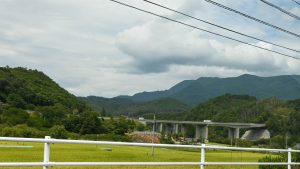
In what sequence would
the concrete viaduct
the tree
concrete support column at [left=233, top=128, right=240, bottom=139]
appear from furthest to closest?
the concrete viaduct
concrete support column at [left=233, top=128, right=240, bottom=139]
the tree

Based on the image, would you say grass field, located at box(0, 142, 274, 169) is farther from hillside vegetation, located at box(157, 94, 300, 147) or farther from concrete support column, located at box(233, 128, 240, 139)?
concrete support column, located at box(233, 128, 240, 139)

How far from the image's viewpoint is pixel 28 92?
145375 mm

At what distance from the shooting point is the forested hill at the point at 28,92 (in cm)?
13962

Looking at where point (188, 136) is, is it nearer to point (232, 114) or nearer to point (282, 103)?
point (232, 114)

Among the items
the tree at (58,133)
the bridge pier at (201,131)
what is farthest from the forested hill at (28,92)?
the bridge pier at (201,131)

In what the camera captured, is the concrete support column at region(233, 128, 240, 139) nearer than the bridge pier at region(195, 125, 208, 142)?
No

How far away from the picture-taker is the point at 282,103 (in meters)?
174

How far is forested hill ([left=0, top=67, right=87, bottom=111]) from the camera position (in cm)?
13962

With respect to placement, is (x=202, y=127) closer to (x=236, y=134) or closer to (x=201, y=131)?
(x=201, y=131)

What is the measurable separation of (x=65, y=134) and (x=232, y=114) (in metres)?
92.5

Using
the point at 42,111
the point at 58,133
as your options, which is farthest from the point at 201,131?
the point at 58,133

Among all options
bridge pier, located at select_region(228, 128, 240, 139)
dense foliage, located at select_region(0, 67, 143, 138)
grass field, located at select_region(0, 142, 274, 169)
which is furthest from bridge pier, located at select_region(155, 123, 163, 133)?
grass field, located at select_region(0, 142, 274, 169)

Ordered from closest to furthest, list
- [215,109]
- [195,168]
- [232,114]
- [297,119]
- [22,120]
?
[195,168]
[22,120]
[297,119]
[232,114]
[215,109]

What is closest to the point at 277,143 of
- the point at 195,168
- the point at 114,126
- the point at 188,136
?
the point at 114,126
